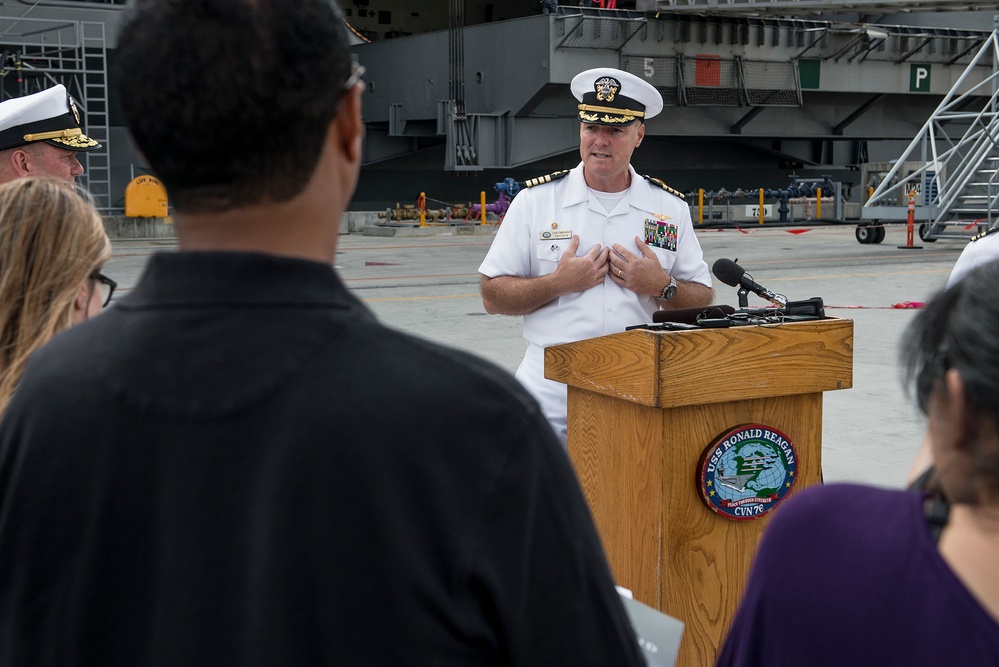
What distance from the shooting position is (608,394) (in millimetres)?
3098

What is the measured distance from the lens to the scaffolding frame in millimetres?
21516

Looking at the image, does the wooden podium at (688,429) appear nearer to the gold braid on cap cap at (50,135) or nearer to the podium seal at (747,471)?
the podium seal at (747,471)

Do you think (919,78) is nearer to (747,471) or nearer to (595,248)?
(595,248)

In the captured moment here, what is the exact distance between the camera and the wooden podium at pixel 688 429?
2941 mm

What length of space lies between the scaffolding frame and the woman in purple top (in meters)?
21.9

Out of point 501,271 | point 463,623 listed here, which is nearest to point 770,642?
point 463,623

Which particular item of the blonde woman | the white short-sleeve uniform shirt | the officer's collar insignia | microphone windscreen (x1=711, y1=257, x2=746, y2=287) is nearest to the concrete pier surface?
microphone windscreen (x1=711, y1=257, x2=746, y2=287)

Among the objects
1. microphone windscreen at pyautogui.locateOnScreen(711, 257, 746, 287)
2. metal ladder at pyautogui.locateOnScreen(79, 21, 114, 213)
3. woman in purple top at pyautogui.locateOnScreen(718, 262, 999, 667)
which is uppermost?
metal ladder at pyautogui.locateOnScreen(79, 21, 114, 213)

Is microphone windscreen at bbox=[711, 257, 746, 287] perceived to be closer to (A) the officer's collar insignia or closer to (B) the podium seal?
(B) the podium seal

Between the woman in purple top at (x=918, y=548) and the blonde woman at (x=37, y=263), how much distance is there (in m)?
1.29

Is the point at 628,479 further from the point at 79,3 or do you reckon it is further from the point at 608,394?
the point at 79,3

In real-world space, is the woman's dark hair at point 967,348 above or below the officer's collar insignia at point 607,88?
below

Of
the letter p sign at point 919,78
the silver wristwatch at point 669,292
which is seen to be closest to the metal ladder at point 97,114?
the letter p sign at point 919,78

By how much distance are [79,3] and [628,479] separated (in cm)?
2377
